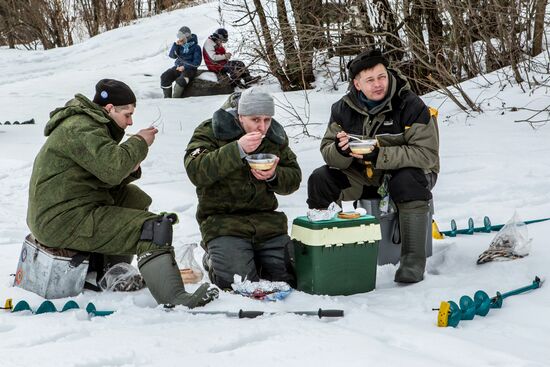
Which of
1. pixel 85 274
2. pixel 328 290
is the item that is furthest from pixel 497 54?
pixel 85 274

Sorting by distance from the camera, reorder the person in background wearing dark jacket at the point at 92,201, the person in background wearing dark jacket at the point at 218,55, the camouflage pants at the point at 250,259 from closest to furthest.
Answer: the person in background wearing dark jacket at the point at 92,201
the camouflage pants at the point at 250,259
the person in background wearing dark jacket at the point at 218,55

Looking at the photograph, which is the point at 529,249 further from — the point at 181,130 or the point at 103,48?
the point at 103,48

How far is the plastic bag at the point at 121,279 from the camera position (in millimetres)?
3639

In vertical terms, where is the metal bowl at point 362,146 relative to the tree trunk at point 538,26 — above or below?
below

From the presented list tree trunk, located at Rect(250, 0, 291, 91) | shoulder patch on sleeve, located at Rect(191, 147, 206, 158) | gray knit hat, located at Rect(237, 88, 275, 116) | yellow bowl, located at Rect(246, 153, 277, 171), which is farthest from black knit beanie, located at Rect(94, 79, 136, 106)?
tree trunk, located at Rect(250, 0, 291, 91)

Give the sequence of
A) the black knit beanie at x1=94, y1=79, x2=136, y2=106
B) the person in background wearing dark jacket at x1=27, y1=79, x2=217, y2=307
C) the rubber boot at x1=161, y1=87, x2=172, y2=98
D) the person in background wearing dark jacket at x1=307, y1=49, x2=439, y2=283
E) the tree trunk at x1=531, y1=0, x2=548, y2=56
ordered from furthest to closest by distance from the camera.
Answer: the rubber boot at x1=161, y1=87, x2=172, y2=98, the tree trunk at x1=531, y1=0, x2=548, y2=56, the person in background wearing dark jacket at x1=307, y1=49, x2=439, y2=283, the black knit beanie at x1=94, y1=79, x2=136, y2=106, the person in background wearing dark jacket at x1=27, y1=79, x2=217, y2=307

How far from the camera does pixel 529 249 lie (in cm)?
396

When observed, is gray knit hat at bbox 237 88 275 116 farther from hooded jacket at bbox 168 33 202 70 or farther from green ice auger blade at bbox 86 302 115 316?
hooded jacket at bbox 168 33 202 70

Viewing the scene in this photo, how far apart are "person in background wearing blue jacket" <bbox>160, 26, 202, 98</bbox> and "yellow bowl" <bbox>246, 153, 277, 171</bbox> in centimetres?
909

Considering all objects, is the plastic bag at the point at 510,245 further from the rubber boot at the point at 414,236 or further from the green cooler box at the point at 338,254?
the green cooler box at the point at 338,254

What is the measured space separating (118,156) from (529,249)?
2216 millimetres

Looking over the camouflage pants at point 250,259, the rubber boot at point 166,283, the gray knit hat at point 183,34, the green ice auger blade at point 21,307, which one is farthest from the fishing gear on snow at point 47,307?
the gray knit hat at point 183,34

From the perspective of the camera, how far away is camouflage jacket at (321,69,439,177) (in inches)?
153

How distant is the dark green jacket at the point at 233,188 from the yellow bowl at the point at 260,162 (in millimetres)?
206
